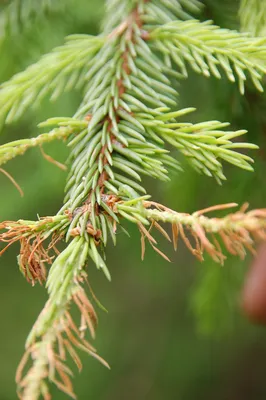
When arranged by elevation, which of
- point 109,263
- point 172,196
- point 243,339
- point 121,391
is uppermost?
point 172,196

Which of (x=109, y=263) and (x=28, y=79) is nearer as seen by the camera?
(x=28, y=79)

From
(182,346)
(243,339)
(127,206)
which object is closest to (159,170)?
(127,206)

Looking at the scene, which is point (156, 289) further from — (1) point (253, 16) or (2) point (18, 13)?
(1) point (253, 16)

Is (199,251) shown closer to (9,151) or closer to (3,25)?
(9,151)

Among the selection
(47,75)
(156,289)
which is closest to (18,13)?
(47,75)

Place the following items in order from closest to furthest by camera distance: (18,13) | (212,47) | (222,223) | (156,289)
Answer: (222,223)
(212,47)
(18,13)
(156,289)

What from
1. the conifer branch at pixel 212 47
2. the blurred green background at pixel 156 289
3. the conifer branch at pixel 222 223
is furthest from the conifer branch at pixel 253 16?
the conifer branch at pixel 222 223

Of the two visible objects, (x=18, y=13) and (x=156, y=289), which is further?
(x=156, y=289)

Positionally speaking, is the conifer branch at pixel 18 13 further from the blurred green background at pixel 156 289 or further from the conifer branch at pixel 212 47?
the conifer branch at pixel 212 47
